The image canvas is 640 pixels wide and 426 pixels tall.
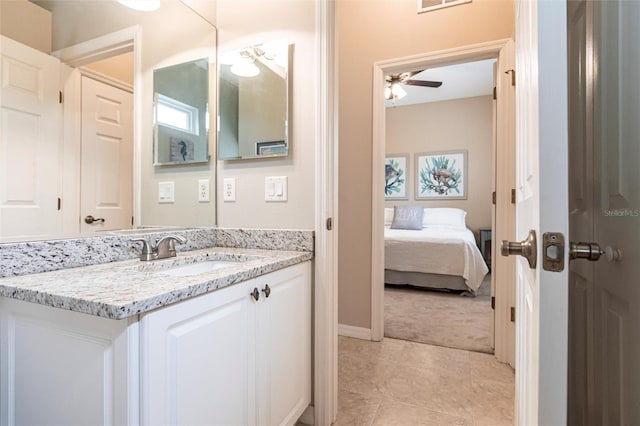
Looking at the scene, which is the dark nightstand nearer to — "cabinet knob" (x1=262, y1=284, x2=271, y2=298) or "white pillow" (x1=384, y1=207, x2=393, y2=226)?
"white pillow" (x1=384, y1=207, x2=393, y2=226)

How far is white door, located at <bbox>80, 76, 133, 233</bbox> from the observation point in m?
1.25

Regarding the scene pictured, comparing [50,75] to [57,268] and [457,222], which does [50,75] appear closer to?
[57,268]

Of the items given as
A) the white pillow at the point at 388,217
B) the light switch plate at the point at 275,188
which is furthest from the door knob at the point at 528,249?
the white pillow at the point at 388,217

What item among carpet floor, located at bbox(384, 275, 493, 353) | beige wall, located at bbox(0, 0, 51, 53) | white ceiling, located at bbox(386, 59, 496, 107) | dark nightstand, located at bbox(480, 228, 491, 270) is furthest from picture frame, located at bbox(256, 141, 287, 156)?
dark nightstand, located at bbox(480, 228, 491, 270)

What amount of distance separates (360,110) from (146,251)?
1.94m

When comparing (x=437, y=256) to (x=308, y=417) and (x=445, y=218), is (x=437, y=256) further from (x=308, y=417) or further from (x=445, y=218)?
(x=308, y=417)

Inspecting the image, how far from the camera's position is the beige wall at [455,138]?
539cm

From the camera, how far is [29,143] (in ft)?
3.51

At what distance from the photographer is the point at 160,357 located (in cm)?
74

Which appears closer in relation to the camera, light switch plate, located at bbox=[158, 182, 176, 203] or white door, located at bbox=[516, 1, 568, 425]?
white door, located at bbox=[516, 1, 568, 425]

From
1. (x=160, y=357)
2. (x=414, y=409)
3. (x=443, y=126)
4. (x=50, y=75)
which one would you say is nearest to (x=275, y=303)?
(x=160, y=357)

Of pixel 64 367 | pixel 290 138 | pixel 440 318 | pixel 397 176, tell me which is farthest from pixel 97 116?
pixel 397 176

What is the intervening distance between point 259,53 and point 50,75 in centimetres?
87

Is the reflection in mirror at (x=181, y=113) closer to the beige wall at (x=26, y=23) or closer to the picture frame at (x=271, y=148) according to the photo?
the picture frame at (x=271, y=148)
